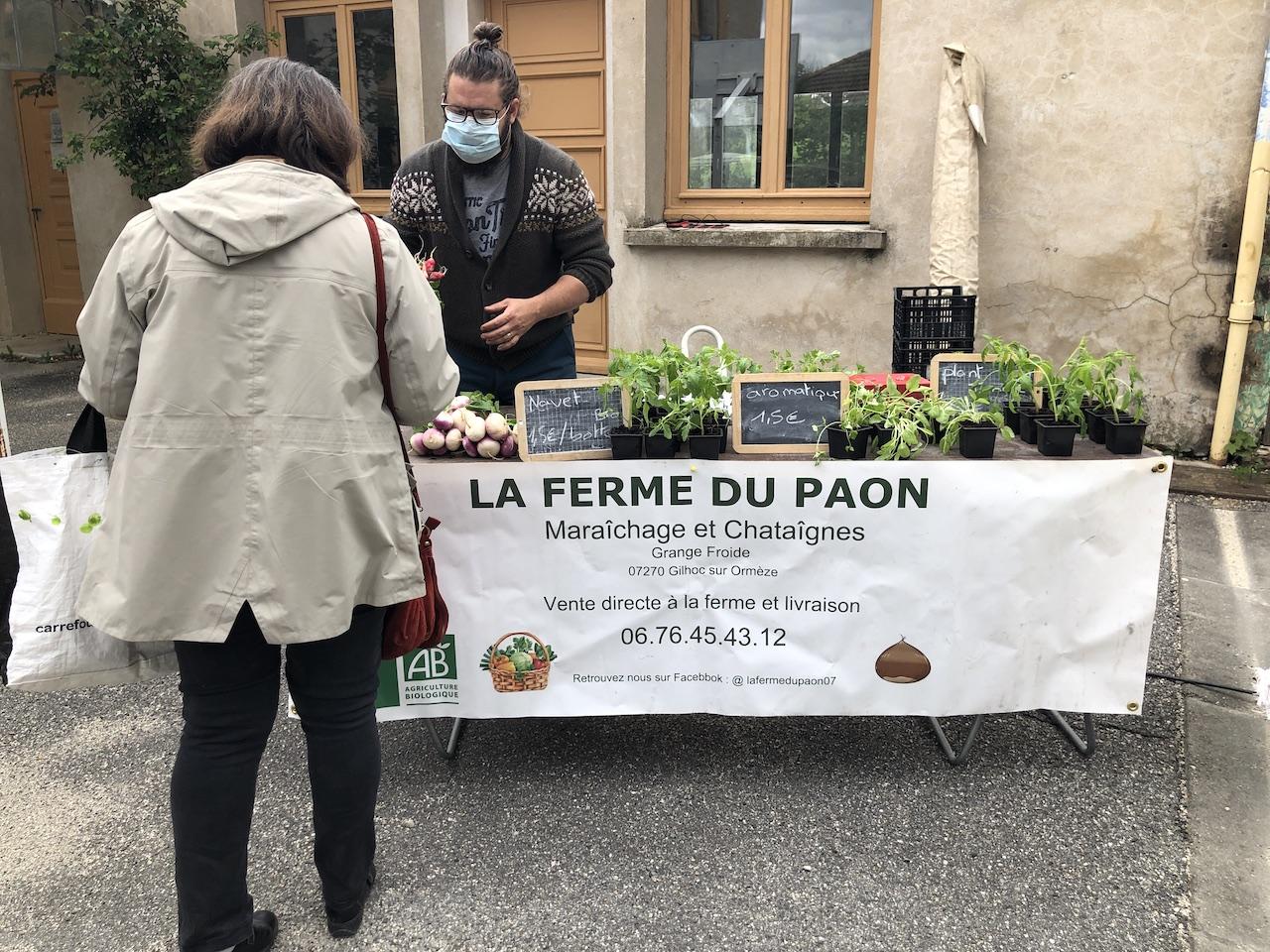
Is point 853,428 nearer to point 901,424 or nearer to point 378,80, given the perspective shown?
point 901,424

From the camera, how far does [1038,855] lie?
99.6 inches

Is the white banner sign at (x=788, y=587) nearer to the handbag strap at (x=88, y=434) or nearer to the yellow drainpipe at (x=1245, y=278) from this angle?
the handbag strap at (x=88, y=434)

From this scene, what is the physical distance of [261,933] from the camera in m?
2.21

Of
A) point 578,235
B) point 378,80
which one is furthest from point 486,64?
point 378,80

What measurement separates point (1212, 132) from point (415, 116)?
5.02 meters

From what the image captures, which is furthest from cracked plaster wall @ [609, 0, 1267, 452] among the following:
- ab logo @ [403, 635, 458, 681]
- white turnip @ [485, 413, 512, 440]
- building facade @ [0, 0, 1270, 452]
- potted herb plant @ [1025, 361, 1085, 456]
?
ab logo @ [403, 635, 458, 681]

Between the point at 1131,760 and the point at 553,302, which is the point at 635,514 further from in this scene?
the point at 1131,760

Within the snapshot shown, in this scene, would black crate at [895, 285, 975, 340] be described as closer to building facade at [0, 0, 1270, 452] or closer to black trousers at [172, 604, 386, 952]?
building facade at [0, 0, 1270, 452]

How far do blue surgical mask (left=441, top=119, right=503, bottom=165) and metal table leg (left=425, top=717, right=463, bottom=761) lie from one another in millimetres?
1614

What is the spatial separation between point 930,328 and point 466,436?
2245 millimetres

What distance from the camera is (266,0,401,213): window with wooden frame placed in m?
7.70

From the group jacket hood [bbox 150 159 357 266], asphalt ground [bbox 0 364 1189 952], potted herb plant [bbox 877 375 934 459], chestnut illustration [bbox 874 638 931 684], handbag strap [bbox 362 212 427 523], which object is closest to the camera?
jacket hood [bbox 150 159 357 266]

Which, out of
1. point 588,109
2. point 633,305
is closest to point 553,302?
point 633,305

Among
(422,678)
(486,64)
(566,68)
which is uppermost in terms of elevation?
(566,68)
